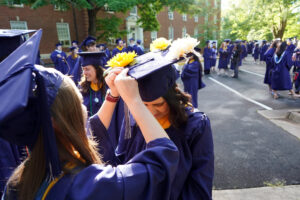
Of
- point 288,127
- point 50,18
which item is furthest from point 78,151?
point 50,18

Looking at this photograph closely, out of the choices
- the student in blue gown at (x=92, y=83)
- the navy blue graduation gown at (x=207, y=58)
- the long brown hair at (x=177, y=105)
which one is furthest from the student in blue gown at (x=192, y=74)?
the navy blue graduation gown at (x=207, y=58)

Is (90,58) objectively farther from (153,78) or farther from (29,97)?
(29,97)

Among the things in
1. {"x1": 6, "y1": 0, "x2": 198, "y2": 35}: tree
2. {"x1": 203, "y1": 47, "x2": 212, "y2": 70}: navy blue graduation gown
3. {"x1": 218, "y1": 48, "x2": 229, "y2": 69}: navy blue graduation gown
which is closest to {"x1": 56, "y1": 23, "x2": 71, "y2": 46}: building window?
{"x1": 6, "y1": 0, "x2": 198, "y2": 35}: tree

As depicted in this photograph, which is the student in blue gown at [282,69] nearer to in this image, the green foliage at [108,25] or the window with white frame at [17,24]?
the green foliage at [108,25]

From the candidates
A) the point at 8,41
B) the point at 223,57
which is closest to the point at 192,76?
the point at 8,41

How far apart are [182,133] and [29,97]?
0.95 m

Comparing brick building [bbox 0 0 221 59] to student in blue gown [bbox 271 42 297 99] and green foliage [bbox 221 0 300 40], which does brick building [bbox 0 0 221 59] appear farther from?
student in blue gown [bbox 271 42 297 99]

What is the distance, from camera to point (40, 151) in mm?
832

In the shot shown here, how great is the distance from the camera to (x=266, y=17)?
777 inches

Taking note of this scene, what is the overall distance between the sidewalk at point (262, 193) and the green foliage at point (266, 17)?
17928mm

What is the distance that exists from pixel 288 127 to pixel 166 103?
462cm

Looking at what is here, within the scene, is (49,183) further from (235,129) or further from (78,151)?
(235,129)

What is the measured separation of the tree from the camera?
10.6 m

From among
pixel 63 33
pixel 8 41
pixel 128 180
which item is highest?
pixel 63 33
